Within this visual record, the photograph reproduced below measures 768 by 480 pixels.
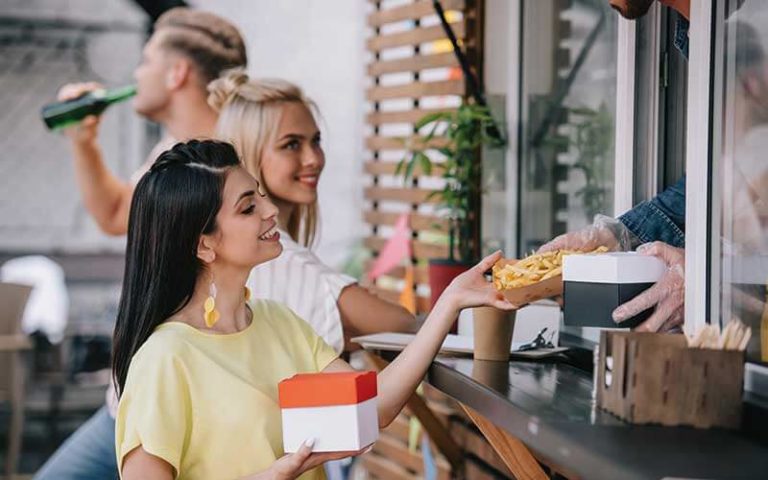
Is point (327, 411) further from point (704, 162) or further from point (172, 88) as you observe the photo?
point (172, 88)

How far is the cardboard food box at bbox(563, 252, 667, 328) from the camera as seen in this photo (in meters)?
2.09

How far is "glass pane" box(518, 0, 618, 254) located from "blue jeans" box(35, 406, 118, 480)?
129 cm

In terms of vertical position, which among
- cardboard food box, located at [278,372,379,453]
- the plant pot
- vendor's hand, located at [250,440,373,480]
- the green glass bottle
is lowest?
vendor's hand, located at [250,440,373,480]

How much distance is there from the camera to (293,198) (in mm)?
3135

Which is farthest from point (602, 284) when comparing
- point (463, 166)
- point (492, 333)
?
point (463, 166)

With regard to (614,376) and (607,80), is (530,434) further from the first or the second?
(607,80)

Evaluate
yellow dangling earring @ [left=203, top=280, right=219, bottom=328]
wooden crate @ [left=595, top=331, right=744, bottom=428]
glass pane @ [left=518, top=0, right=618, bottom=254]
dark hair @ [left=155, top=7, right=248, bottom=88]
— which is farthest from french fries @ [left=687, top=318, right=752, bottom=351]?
dark hair @ [left=155, top=7, right=248, bottom=88]

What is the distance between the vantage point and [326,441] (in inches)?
77.8

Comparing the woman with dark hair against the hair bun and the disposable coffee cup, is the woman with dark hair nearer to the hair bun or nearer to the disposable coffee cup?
the disposable coffee cup

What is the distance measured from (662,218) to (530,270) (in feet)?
1.39

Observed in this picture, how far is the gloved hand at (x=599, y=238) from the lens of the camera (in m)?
2.36

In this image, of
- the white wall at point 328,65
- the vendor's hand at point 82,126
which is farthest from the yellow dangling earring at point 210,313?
the white wall at point 328,65

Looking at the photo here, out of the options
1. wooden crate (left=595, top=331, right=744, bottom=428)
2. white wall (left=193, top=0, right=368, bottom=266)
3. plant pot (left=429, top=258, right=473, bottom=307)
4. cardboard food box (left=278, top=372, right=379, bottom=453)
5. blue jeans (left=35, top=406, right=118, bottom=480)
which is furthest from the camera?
white wall (left=193, top=0, right=368, bottom=266)

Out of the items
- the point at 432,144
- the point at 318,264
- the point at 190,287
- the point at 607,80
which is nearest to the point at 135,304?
the point at 190,287
